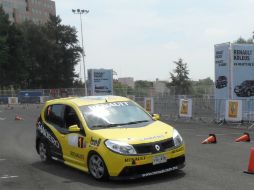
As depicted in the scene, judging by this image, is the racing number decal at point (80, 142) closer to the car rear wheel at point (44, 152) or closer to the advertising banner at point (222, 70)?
the car rear wheel at point (44, 152)

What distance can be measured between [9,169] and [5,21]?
82.8m

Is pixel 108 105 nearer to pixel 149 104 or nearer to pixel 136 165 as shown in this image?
pixel 136 165

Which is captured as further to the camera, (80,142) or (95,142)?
(80,142)

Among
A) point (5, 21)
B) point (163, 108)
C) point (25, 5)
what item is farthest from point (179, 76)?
point (25, 5)

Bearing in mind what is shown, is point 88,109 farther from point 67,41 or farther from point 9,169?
point 67,41

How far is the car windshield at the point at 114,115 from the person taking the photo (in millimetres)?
9852

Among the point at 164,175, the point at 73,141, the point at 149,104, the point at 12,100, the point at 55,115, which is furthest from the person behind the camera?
the point at 12,100

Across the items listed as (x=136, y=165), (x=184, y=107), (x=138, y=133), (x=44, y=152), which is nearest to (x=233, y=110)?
(x=184, y=107)

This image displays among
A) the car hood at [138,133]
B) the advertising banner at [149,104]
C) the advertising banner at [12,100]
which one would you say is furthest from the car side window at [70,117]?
the advertising banner at [12,100]

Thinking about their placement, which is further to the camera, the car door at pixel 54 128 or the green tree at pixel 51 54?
the green tree at pixel 51 54

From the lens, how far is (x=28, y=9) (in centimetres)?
14500

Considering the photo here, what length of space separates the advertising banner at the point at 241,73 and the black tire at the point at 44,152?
611 inches

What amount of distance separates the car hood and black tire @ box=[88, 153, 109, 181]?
1.45 feet

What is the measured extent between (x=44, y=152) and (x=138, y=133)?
11.6ft
